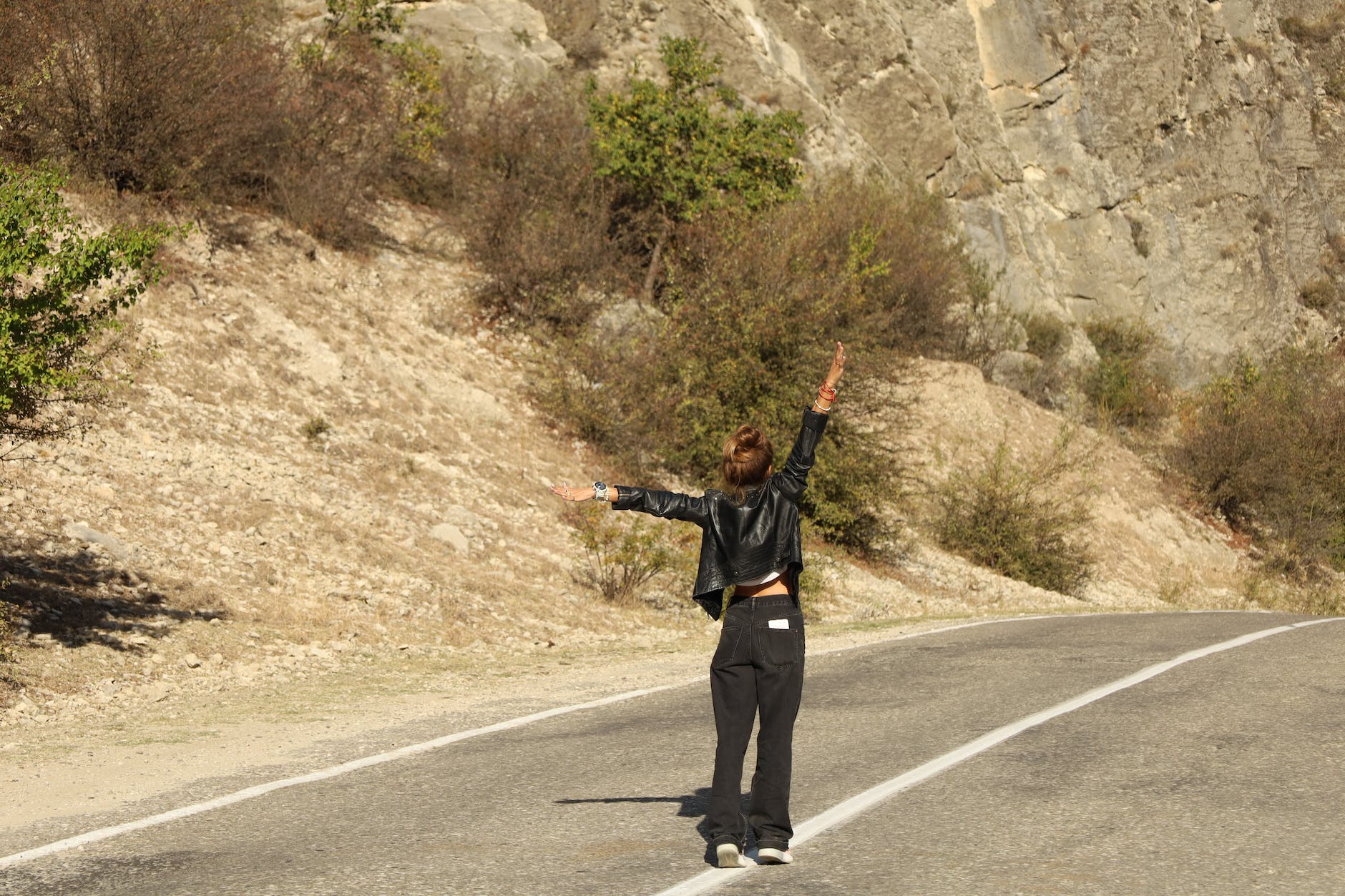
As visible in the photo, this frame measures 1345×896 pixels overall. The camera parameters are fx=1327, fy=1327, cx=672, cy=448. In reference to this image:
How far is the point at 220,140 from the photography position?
22.5 m

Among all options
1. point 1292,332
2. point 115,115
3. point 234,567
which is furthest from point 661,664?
point 1292,332

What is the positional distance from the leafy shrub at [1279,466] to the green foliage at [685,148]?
17701mm

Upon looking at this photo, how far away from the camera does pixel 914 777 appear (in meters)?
6.98

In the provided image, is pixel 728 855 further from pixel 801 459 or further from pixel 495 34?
pixel 495 34

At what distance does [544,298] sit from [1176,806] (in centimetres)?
2073

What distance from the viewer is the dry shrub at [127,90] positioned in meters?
20.4

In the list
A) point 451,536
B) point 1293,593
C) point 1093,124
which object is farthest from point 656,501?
point 1093,124

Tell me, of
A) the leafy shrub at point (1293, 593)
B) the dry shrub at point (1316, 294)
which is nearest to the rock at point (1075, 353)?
the leafy shrub at point (1293, 593)

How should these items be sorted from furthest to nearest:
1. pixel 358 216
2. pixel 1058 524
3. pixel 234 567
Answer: pixel 1058 524 < pixel 358 216 < pixel 234 567

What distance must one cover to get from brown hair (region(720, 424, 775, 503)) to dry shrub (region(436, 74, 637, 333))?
20058 millimetres

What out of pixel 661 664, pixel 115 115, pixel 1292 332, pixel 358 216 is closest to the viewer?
pixel 661 664

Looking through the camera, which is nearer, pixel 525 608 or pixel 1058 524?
pixel 525 608

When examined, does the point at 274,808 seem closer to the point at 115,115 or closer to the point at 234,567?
the point at 234,567

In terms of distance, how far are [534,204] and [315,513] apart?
41.9ft
